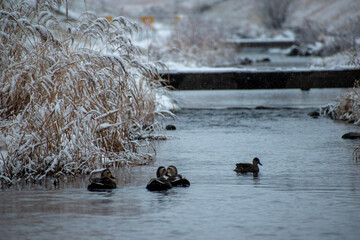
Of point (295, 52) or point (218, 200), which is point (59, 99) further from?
point (295, 52)

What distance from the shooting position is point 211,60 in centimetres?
3325

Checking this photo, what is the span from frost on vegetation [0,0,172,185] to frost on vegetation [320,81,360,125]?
512 centimetres

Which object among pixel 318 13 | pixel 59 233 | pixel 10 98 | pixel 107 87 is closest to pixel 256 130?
pixel 107 87

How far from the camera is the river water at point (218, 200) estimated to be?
592 cm

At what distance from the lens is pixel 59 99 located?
8953 millimetres

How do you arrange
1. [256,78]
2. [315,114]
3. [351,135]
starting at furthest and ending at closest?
[256,78]
[315,114]
[351,135]

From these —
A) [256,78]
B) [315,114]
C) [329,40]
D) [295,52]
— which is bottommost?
[315,114]

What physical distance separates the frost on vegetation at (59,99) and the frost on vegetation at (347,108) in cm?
512

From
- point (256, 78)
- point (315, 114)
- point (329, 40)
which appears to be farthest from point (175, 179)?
point (329, 40)

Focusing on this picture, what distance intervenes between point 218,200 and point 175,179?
1020 mm

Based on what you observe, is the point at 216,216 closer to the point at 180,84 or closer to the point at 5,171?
the point at 5,171

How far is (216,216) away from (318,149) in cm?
470

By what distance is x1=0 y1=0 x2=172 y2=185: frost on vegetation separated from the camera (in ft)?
27.8

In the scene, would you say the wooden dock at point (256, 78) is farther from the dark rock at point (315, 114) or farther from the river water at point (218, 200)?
the river water at point (218, 200)
